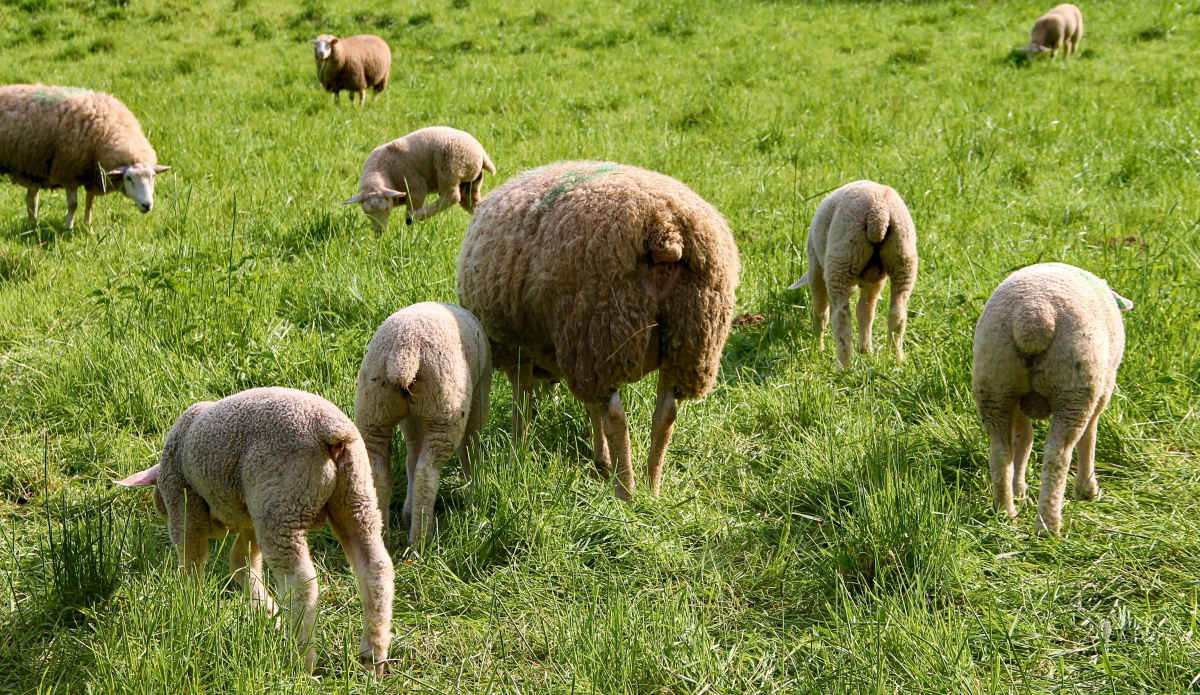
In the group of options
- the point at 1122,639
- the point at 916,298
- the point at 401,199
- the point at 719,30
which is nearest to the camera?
the point at 1122,639

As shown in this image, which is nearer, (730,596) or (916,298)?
(730,596)

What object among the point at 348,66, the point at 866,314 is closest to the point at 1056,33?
the point at 348,66

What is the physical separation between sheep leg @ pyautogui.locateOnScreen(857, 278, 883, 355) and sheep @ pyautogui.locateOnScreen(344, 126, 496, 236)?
3.93m

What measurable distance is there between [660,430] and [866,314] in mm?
1925

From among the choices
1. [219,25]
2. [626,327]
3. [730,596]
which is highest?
[219,25]

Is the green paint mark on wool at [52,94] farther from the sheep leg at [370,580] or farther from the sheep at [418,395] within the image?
the sheep leg at [370,580]

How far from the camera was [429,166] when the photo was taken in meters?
7.99

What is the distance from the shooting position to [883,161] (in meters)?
8.12

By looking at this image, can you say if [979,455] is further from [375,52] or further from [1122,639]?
[375,52]

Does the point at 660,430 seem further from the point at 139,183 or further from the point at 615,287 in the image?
the point at 139,183

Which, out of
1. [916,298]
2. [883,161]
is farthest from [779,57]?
[916,298]

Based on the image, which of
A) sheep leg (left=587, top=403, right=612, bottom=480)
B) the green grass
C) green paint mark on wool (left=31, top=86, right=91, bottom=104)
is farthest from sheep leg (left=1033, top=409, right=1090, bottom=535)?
green paint mark on wool (left=31, top=86, right=91, bottom=104)

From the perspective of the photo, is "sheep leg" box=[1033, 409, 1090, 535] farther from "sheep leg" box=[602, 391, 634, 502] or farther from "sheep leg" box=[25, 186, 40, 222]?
"sheep leg" box=[25, 186, 40, 222]

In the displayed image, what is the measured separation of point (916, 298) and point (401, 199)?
447 centimetres
